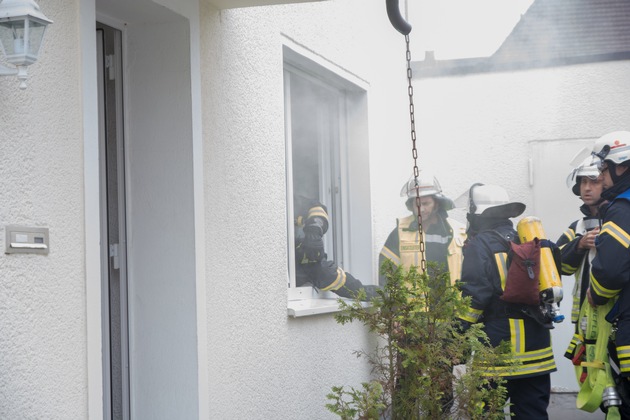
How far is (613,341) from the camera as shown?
667 centimetres

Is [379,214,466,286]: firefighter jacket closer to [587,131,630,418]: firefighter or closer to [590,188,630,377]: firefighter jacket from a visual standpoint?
[587,131,630,418]: firefighter

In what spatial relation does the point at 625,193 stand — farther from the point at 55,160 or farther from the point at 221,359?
the point at 55,160

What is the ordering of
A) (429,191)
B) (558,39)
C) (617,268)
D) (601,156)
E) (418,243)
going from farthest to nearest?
(558,39), (429,191), (418,243), (601,156), (617,268)

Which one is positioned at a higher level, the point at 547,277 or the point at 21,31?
the point at 21,31

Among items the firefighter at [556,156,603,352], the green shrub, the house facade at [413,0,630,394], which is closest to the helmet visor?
the firefighter at [556,156,603,352]

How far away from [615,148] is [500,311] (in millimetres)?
1404

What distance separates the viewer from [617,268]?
6.38 metres

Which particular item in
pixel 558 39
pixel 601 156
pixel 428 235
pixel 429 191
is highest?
pixel 558 39

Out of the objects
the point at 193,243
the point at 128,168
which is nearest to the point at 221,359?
the point at 193,243

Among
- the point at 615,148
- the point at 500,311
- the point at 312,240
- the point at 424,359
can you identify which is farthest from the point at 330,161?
the point at 424,359

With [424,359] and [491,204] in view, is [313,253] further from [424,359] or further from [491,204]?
[424,359]

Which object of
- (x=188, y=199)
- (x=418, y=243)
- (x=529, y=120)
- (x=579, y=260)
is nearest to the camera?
(x=188, y=199)

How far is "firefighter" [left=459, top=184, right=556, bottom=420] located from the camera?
23.0 ft

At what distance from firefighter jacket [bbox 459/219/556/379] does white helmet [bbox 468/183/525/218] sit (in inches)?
7.8
